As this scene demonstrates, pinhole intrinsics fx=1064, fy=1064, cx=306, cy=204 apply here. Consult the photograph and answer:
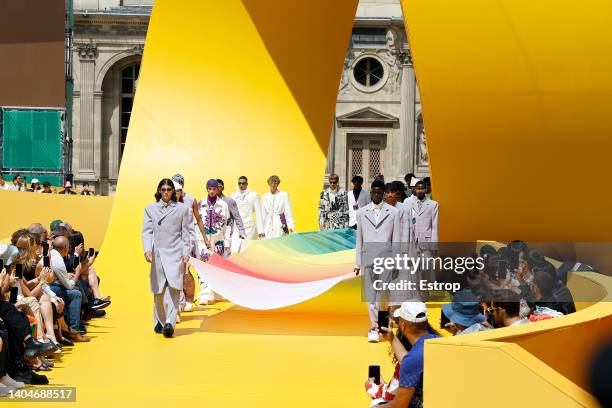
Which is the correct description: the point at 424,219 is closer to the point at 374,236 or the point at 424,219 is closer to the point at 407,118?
the point at 374,236

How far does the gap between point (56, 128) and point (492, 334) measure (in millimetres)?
25323

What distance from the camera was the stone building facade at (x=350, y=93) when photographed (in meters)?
47.5

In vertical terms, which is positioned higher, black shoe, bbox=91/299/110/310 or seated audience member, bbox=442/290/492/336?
seated audience member, bbox=442/290/492/336

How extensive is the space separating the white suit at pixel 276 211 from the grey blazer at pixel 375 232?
514cm

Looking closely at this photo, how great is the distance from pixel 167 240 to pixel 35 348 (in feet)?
10.1

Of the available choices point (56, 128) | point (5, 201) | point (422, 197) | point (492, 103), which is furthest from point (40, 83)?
point (492, 103)

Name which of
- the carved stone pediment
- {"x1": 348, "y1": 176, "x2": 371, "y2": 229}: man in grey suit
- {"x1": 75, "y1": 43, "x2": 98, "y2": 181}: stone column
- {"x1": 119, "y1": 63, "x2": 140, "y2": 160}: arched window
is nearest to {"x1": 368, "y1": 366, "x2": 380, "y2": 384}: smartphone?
{"x1": 348, "y1": 176, "x2": 371, "y2": 229}: man in grey suit

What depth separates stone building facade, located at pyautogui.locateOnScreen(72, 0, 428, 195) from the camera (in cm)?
4750

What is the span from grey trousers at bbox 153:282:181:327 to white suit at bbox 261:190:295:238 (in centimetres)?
484

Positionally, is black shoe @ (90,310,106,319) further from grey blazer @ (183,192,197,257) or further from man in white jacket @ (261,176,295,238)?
man in white jacket @ (261,176,295,238)

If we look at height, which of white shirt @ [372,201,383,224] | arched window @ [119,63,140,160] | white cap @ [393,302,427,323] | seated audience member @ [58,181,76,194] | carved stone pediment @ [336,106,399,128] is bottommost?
white cap @ [393,302,427,323]

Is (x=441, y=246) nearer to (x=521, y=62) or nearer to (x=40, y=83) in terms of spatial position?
(x=521, y=62)

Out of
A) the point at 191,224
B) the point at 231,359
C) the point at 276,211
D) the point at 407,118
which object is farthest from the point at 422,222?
the point at 407,118

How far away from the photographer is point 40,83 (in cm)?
2505
